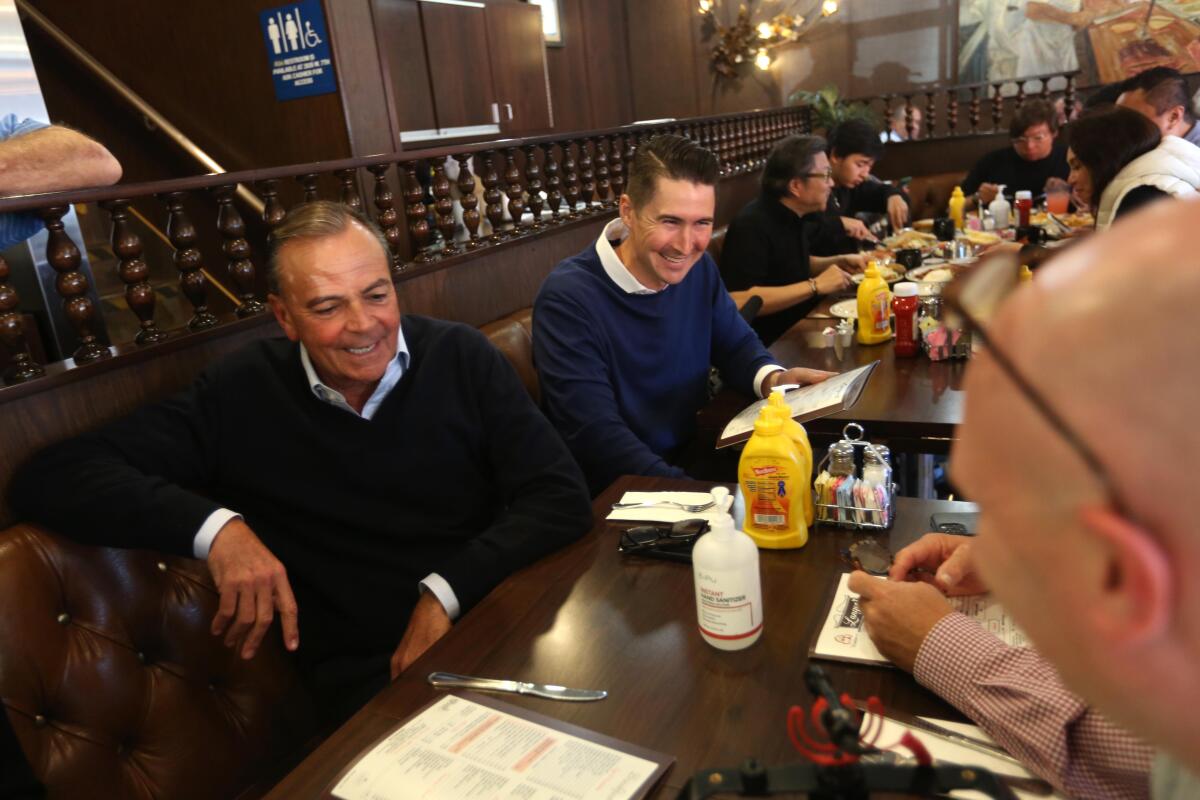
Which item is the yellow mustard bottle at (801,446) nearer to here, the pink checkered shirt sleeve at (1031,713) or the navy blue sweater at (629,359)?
the pink checkered shirt sleeve at (1031,713)

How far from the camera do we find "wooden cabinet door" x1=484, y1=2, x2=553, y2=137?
6.84 metres

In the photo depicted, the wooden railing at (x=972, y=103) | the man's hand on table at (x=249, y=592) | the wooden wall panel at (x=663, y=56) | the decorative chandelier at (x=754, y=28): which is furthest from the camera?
the wooden wall panel at (x=663, y=56)

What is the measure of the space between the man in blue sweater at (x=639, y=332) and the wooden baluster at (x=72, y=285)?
1.11 metres

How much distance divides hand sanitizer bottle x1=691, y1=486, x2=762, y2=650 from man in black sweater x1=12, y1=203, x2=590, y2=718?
0.57m

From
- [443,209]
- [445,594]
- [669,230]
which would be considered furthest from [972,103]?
[445,594]

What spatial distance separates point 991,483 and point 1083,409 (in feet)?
0.24

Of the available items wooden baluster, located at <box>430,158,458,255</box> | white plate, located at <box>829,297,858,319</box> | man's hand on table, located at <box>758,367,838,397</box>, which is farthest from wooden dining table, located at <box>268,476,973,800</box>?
wooden baluster, located at <box>430,158,458,255</box>

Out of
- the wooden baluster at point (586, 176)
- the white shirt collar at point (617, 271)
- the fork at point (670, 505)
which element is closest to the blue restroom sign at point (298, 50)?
the wooden baluster at point (586, 176)

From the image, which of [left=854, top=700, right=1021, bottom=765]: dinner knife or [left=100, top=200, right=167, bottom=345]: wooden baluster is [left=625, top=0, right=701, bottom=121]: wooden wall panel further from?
[left=854, top=700, right=1021, bottom=765]: dinner knife

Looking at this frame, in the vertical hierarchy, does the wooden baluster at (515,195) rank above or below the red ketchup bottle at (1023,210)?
above

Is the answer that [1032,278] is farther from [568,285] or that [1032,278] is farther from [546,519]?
[568,285]

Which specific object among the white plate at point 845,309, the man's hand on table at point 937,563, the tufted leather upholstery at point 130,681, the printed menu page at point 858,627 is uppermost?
the man's hand on table at point 937,563

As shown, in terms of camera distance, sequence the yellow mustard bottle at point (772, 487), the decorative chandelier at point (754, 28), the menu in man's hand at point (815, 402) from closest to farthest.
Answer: the yellow mustard bottle at point (772, 487)
the menu in man's hand at point (815, 402)
the decorative chandelier at point (754, 28)

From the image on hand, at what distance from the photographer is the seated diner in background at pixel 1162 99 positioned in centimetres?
415
